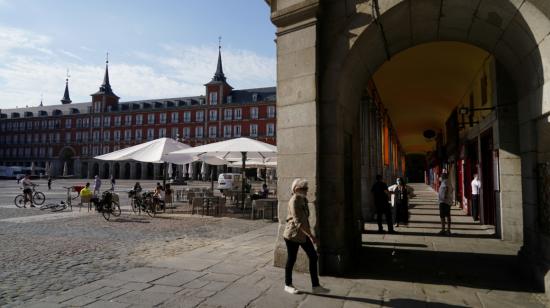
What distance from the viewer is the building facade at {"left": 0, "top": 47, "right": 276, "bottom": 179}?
6850 centimetres

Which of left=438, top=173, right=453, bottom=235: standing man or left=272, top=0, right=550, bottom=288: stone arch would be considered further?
left=438, top=173, right=453, bottom=235: standing man

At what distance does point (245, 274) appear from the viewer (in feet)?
18.0

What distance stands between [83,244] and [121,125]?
249ft

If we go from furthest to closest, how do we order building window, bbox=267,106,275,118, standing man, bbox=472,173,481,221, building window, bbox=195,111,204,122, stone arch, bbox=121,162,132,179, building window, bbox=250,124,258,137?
stone arch, bbox=121,162,132,179, building window, bbox=195,111,204,122, building window, bbox=250,124,258,137, building window, bbox=267,106,275,118, standing man, bbox=472,173,481,221

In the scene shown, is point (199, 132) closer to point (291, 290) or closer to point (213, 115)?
point (213, 115)

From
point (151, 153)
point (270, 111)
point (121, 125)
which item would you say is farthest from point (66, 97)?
point (151, 153)

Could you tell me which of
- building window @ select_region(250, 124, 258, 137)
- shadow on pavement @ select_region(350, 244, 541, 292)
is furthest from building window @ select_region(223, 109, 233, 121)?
shadow on pavement @ select_region(350, 244, 541, 292)

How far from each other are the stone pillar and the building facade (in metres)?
58.6

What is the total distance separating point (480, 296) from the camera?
179 inches

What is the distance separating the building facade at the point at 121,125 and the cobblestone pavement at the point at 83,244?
53.7 metres

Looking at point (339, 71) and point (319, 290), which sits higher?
point (339, 71)

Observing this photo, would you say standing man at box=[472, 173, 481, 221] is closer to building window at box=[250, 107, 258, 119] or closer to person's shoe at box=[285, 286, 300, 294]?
person's shoe at box=[285, 286, 300, 294]

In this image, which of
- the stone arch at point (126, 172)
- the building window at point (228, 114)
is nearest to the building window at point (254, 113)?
the building window at point (228, 114)

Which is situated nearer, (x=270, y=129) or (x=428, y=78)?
(x=428, y=78)
